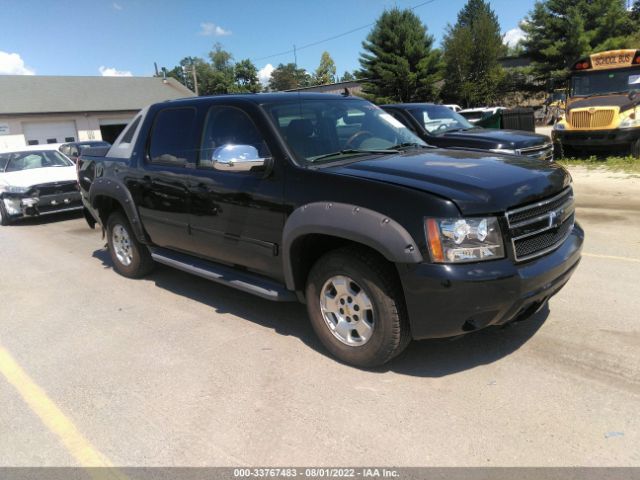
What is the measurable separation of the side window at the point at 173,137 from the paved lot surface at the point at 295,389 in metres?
1.49

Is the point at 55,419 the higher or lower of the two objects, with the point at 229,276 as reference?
lower

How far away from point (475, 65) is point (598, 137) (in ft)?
97.6

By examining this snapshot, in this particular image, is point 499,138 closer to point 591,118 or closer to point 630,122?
point 591,118

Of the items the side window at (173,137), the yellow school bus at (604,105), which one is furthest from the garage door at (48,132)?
the side window at (173,137)

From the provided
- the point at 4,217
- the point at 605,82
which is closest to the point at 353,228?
the point at 4,217

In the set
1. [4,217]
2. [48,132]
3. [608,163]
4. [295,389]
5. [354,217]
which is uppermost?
[48,132]

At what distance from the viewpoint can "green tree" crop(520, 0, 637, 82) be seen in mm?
39531

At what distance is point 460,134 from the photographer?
8.95m

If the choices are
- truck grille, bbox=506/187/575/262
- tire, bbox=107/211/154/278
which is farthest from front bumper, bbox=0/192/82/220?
truck grille, bbox=506/187/575/262

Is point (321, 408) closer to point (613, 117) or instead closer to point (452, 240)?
point (452, 240)

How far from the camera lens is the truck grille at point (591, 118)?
13.0 metres

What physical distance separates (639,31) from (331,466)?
4973 centimetres

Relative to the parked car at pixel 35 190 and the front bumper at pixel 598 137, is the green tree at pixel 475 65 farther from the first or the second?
the parked car at pixel 35 190

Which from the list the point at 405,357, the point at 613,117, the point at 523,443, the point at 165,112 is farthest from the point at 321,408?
the point at 613,117
